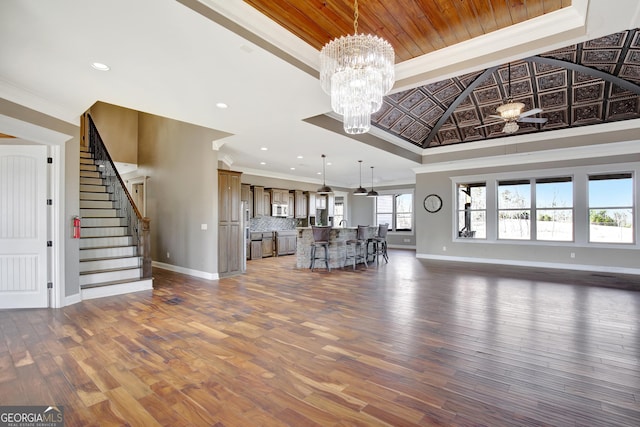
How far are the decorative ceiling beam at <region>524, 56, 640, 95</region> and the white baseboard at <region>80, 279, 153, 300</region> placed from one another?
805 centimetres

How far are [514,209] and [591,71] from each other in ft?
11.9

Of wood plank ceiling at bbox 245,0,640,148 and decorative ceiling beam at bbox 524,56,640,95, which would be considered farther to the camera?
decorative ceiling beam at bbox 524,56,640,95

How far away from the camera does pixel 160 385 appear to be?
2.17 meters

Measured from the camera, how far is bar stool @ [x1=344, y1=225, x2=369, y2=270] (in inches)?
297

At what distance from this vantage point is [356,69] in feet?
8.50

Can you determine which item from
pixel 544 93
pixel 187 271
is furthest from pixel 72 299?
pixel 544 93

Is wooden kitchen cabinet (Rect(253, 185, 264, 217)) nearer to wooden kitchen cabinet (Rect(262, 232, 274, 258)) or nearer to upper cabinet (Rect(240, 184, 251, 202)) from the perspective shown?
upper cabinet (Rect(240, 184, 251, 202))

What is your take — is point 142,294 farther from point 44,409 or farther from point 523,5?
point 523,5

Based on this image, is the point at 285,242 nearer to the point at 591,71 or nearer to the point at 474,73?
the point at 474,73

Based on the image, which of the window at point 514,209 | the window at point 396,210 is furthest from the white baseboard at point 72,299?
the window at point 396,210

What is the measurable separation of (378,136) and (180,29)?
4979 millimetres

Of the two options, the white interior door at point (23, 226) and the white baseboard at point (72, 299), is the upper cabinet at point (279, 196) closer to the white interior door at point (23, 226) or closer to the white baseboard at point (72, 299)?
the white baseboard at point (72, 299)

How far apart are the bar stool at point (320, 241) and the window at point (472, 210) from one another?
Result: 450cm

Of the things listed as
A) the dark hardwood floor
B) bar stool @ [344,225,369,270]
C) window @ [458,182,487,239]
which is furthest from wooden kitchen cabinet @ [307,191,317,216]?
the dark hardwood floor
